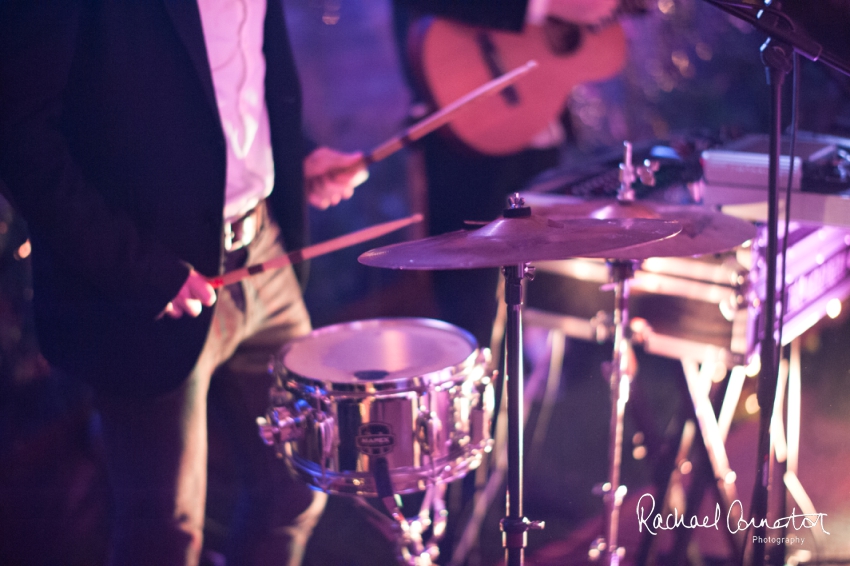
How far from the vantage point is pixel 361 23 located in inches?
126

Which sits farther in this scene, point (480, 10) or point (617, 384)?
point (480, 10)

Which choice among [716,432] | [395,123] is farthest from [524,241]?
[395,123]

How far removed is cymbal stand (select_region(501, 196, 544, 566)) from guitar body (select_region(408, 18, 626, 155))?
47.6 inches

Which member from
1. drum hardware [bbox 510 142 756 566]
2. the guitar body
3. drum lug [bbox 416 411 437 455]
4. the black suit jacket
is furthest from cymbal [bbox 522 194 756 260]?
the guitar body

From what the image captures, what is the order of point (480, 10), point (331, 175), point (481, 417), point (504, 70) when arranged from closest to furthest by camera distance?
point (481, 417)
point (331, 175)
point (480, 10)
point (504, 70)

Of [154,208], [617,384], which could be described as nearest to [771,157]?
[617,384]

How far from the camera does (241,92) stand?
1.42 m

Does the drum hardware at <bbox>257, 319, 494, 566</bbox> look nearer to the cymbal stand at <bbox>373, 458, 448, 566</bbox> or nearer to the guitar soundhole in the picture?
the cymbal stand at <bbox>373, 458, 448, 566</bbox>

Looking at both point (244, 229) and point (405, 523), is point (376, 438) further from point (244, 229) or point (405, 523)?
point (244, 229)

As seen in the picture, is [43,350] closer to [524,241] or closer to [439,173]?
[524,241]

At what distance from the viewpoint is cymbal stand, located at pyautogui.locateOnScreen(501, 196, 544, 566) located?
1164mm

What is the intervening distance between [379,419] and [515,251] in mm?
452

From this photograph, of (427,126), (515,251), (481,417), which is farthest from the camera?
(427,126)

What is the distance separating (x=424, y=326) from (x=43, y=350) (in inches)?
30.4
